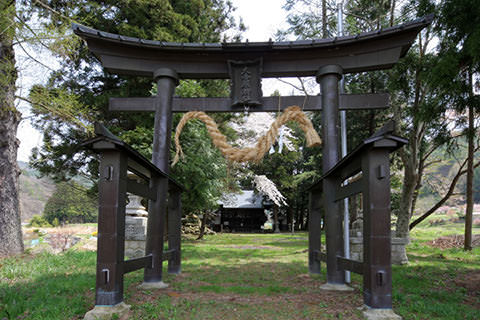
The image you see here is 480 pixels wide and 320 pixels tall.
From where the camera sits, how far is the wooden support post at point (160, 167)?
5477 millimetres

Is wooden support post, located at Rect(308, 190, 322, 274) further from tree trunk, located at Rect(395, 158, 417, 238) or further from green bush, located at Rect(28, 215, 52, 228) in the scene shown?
green bush, located at Rect(28, 215, 52, 228)

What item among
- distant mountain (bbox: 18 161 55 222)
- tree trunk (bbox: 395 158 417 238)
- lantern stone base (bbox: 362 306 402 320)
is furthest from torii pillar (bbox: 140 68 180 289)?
distant mountain (bbox: 18 161 55 222)

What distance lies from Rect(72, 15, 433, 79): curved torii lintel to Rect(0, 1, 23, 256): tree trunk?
3.32m

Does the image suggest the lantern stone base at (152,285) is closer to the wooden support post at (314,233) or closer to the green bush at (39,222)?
the wooden support post at (314,233)

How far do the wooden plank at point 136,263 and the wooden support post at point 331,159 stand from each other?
9.84 feet

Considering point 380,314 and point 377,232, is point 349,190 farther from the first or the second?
point 380,314

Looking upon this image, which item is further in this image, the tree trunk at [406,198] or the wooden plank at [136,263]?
the tree trunk at [406,198]

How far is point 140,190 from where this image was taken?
4902mm

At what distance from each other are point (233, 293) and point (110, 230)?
216 cm

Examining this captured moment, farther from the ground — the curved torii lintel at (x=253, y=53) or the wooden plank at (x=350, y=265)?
the curved torii lintel at (x=253, y=53)

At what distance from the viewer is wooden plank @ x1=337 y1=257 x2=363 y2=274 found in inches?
163

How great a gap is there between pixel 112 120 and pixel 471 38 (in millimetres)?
12536

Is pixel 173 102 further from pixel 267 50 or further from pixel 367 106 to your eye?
pixel 367 106

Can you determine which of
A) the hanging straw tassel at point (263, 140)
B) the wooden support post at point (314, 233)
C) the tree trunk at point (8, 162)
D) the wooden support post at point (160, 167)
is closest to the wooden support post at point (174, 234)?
the wooden support post at point (160, 167)
